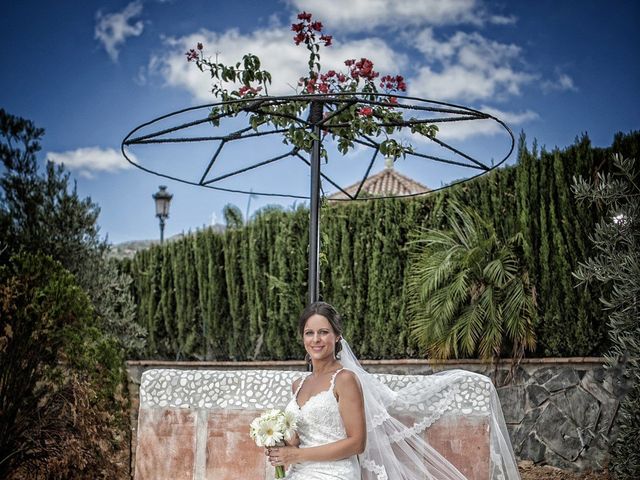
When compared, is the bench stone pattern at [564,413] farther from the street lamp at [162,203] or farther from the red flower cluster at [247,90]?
the street lamp at [162,203]

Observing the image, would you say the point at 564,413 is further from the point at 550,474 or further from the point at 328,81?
the point at 328,81

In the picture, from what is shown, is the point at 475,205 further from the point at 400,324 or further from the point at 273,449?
the point at 273,449

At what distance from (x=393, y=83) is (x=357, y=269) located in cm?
487

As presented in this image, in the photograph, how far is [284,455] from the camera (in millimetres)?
2977

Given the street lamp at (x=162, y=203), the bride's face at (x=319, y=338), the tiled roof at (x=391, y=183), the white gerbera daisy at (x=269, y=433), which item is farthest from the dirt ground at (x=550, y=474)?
the tiled roof at (x=391, y=183)

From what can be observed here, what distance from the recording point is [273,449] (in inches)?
118

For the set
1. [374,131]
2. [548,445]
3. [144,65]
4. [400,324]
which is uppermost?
[144,65]

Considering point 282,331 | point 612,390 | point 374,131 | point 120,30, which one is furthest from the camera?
point 120,30

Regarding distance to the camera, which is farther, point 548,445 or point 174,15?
point 174,15

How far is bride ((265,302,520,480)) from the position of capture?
2.96 meters

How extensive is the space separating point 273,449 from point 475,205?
17.7 feet

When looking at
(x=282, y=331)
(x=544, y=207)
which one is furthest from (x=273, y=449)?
(x=282, y=331)

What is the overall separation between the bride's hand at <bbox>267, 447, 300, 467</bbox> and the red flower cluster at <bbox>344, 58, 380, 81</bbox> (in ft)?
7.51

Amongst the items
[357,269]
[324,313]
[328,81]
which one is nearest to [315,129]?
[328,81]
